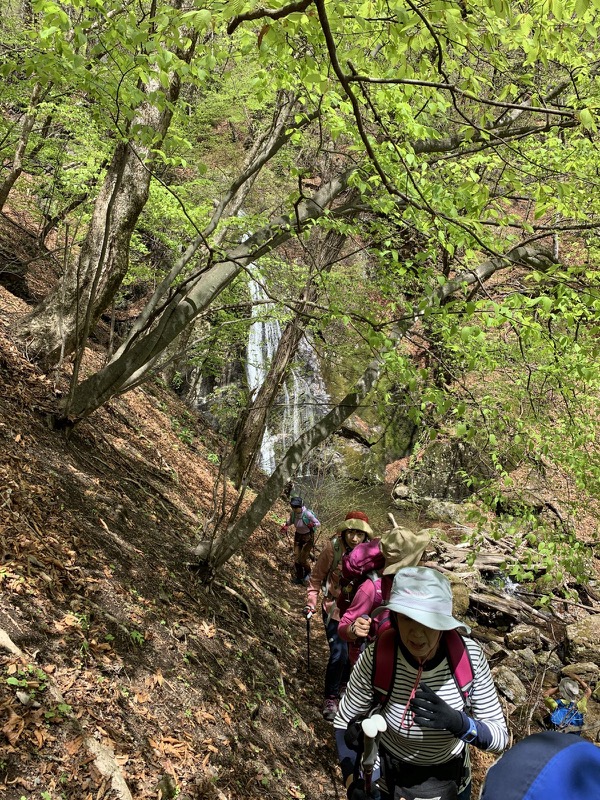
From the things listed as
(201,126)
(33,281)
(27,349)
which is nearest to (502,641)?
(27,349)

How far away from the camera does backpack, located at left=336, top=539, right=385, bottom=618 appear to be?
436 centimetres

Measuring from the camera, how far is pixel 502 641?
8922 mm

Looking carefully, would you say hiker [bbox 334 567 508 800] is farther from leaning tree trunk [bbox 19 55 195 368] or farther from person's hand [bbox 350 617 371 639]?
leaning tree trunk [bbox 19 55 195 368]

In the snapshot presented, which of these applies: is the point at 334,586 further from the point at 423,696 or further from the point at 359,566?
the point at 423,696

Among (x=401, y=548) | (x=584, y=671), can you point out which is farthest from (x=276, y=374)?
(x=584, y=671)

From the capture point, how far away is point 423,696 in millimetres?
2410

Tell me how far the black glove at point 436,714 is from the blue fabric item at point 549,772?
61.1 inches

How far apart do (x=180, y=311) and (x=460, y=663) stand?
13.0 feet

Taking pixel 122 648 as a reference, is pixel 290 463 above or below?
above

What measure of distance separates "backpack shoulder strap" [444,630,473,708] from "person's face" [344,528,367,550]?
7.35 feet

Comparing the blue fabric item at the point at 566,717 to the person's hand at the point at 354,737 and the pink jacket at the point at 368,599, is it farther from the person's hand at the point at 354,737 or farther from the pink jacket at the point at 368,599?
the person's hand at the point at 354,737

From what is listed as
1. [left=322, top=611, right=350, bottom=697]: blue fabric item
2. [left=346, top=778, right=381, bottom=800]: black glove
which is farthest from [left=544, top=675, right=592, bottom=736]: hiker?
[left=346, top=778, right=381, bottom=800]: black glove

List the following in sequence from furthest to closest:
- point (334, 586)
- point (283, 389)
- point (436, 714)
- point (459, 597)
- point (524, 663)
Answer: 1. point (283, 389)
2. point (459, 597)
3. point (524, 663)
4. point (334, 586)
5. point (436, 714)

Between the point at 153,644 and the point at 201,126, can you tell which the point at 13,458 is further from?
the point at 201,126
